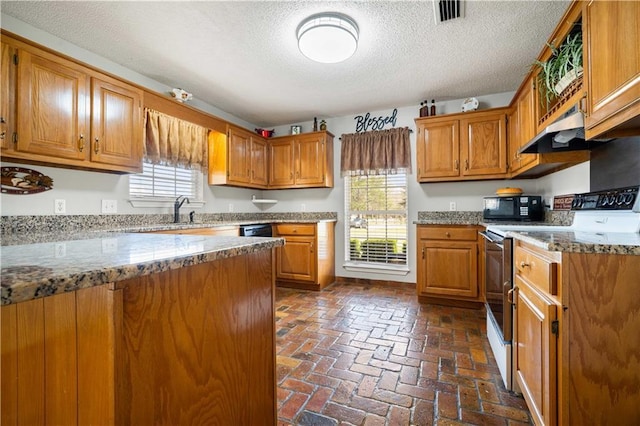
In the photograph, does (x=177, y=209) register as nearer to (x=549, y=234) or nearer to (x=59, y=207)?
(x=59, y=207)

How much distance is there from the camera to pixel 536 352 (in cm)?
130

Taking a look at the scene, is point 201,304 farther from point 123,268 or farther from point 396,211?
point 396,211

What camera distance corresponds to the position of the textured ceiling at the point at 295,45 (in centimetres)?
204

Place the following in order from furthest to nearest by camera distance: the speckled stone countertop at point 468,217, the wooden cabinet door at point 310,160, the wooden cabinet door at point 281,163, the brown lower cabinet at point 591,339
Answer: the wooden cabinet door at point 281,163
the wooden cabinet door at point 310,160
the speckled stone countertop at point 468,217
the brown lower cabinet at point 591,339

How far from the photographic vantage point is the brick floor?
1.51 metres

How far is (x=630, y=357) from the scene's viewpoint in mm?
1041

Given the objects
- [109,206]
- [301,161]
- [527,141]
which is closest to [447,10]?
[527,141]

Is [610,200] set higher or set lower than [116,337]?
higher

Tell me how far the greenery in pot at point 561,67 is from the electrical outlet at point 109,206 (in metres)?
3.71

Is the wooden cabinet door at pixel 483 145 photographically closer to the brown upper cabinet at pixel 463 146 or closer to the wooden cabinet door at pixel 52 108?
the brown upper cabinet at pixel 463 146

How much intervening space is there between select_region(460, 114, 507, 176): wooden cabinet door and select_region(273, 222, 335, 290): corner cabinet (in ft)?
6.48

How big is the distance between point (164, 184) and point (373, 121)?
287 centimetres

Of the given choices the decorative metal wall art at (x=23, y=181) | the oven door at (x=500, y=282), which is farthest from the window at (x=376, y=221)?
the decorative metal wall art at (x=23, y=181)

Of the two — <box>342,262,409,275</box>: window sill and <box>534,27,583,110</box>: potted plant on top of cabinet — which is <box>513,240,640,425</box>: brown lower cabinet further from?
<box>342,262,409,275</box>: window sill
